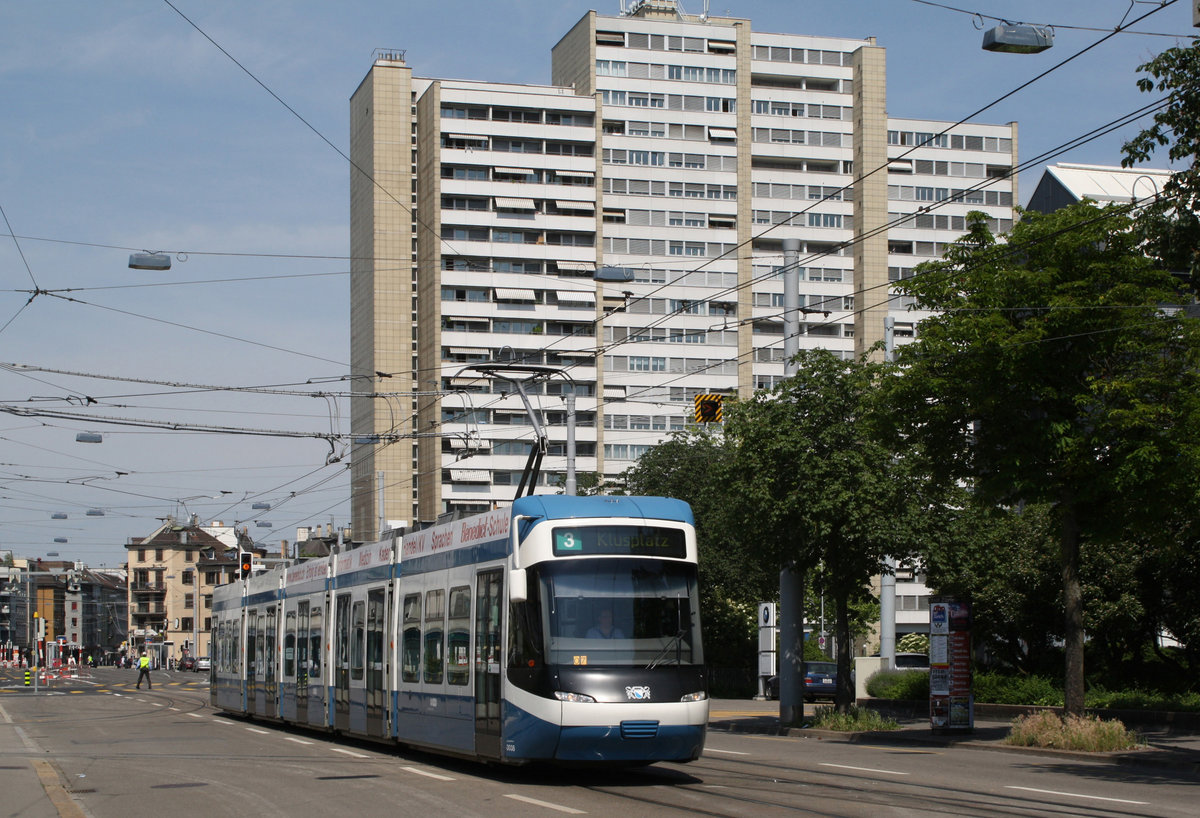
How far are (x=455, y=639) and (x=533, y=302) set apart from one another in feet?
263

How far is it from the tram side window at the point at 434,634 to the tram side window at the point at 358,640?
3.26 m

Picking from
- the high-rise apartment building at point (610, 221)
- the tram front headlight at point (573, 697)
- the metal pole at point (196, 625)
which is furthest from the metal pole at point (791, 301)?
the metal pole at point (196, 625)

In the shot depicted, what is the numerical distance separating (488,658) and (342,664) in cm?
732

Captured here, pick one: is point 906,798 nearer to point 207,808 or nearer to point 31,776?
point 207,808

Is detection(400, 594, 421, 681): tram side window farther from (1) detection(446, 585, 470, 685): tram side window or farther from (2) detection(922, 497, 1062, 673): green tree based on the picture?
(2) detection(922, 497, 1062, 673): green tree

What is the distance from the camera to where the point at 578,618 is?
14984 millimetres

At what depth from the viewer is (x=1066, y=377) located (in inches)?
851

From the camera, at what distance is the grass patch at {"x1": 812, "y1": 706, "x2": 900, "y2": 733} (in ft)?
86.4

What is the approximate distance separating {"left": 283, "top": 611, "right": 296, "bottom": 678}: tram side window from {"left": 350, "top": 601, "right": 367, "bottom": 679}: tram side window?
457 cm

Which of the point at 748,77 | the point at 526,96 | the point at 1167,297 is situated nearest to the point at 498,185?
the point at 526,96

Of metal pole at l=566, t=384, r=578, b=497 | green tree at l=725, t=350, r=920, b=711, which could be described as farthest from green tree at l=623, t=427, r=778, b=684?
green tree at l=725, t=350, r=920, b=711

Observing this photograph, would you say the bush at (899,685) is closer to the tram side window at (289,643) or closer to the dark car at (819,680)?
the dark car at (819,680)

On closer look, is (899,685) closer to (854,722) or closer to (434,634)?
(854,722)

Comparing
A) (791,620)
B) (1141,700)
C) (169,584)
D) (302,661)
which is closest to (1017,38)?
(1141,700)
